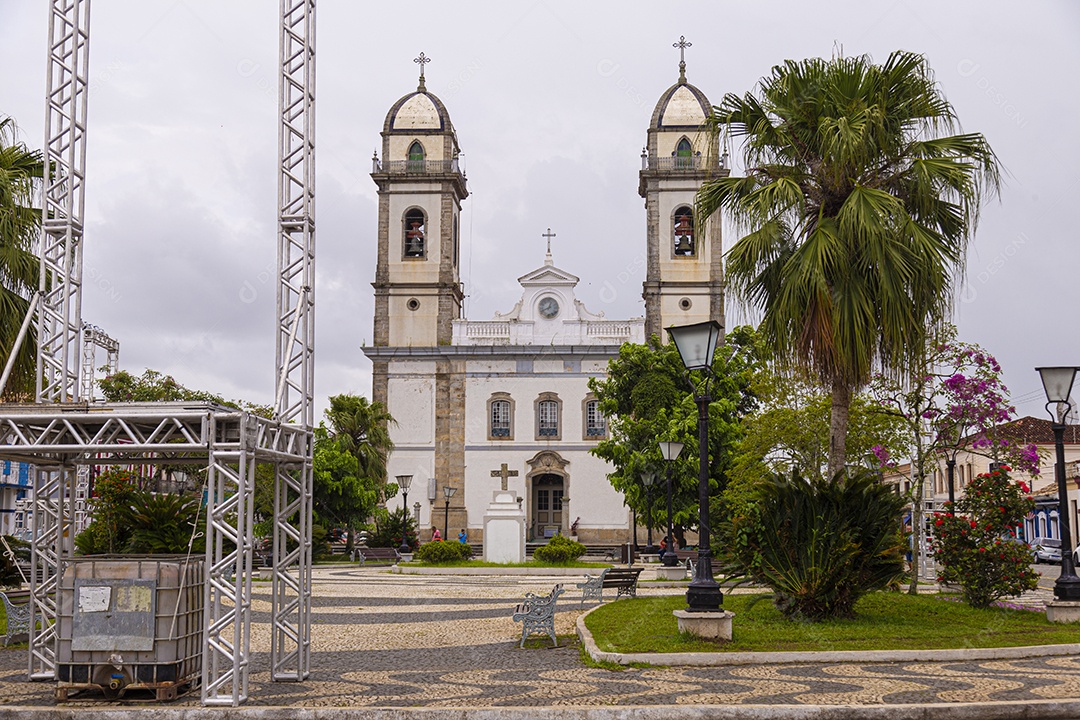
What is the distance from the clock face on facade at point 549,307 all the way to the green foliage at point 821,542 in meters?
32.1

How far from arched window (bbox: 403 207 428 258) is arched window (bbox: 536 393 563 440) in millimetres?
7378

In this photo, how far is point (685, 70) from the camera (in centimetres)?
4494

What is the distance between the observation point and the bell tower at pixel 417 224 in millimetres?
44094

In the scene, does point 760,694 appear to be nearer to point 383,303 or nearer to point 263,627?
point 263,627

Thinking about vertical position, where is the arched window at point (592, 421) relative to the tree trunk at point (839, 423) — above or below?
above

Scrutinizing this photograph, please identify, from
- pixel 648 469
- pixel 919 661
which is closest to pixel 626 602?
pixel 919 661

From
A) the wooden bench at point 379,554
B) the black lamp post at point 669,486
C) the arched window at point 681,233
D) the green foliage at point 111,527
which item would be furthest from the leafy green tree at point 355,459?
the green foliage at point 111,527

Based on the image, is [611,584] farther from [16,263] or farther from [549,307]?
[549,307]

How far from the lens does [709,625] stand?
1138 cm

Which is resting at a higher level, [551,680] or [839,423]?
[839,423]

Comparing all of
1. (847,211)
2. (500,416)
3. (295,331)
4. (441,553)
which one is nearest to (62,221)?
(295,331)

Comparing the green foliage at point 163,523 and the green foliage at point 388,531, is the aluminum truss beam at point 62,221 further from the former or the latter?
the green foliage at point 388,531

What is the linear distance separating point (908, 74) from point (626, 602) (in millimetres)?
8296

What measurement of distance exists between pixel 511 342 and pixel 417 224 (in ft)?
19.4
